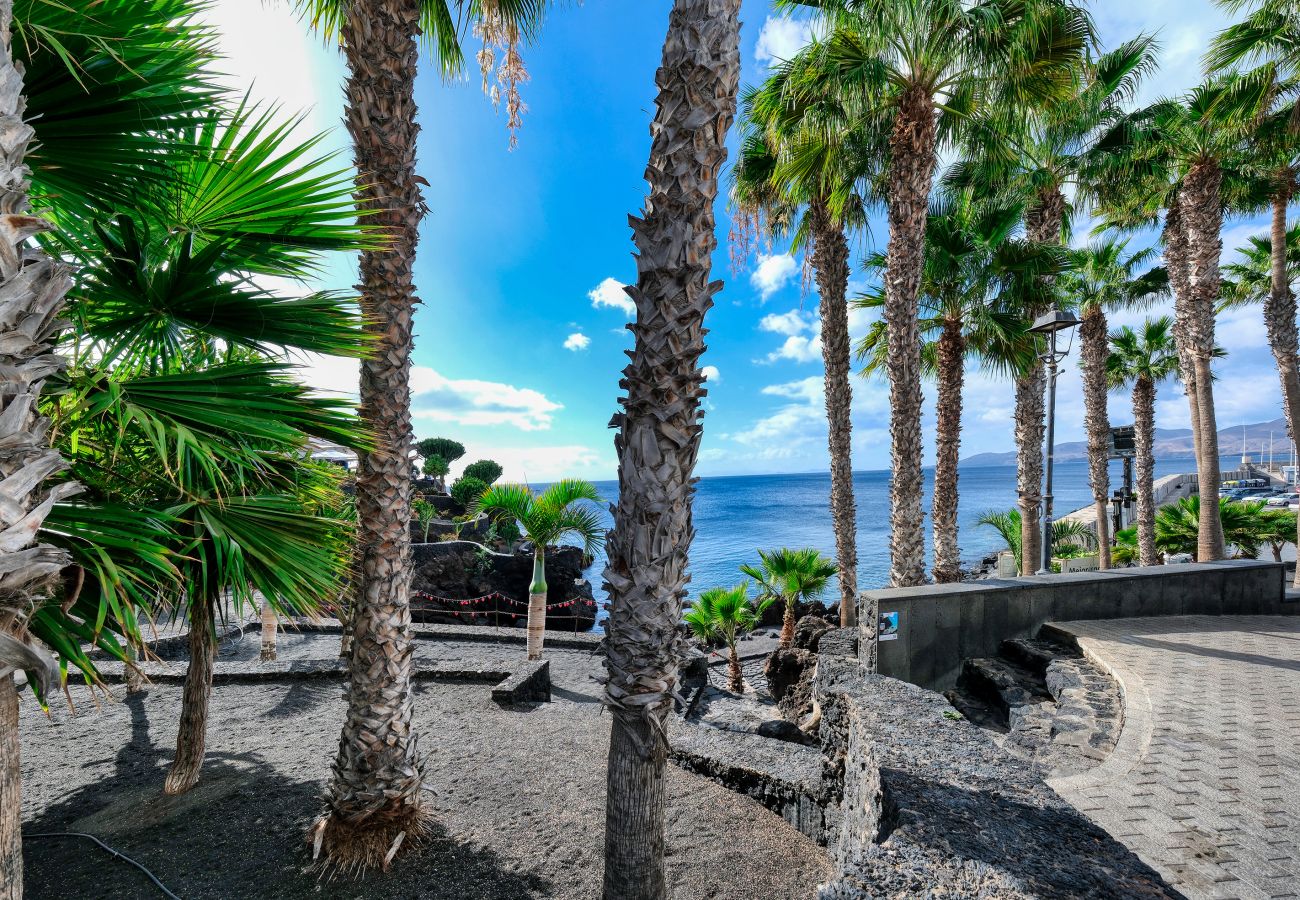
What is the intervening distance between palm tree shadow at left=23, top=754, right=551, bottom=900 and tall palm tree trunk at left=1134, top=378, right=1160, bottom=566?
1666cm

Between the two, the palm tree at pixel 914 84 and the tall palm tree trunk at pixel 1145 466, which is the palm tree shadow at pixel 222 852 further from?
the tall palm tree trunk at pixel 1145 466

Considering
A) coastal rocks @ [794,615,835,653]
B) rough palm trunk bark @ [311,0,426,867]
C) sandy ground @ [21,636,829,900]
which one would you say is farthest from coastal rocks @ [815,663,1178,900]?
coastal rocks @ [794,615,835,653]

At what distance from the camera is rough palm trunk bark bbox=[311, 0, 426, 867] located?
3.93 meters

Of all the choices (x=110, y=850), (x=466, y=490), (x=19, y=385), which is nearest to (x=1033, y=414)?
(x=19, y=385)

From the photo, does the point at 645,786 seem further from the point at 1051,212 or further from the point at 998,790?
the point at 1051,212

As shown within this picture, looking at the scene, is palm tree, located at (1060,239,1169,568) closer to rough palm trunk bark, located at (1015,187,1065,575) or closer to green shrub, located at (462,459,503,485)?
rough palm trunk bark, located at (1015,187,1065,575)

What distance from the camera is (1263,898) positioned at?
8.95ft

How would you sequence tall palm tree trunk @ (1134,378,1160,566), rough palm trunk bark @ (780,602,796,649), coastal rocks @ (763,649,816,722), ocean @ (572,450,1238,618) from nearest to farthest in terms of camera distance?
1. coastal rocks @ (763,649,816,722)
2. rough palm trunk bark @ (780,602,796,649)
3. tall palm tree trunk @ (1134,378,1160,566)
4. ocean @ (572,450,1238,618)

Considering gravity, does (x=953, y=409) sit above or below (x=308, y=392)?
above

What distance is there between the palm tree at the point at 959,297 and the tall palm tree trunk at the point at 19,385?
11445 mm

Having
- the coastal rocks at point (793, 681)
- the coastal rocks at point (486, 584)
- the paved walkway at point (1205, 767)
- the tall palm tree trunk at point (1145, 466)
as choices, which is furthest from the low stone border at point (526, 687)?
the tall palm tree trunk at point (1145, 466)

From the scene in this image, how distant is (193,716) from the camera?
4.99m

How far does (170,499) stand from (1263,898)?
6.28 meters

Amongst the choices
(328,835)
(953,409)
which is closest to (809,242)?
(953,409)
